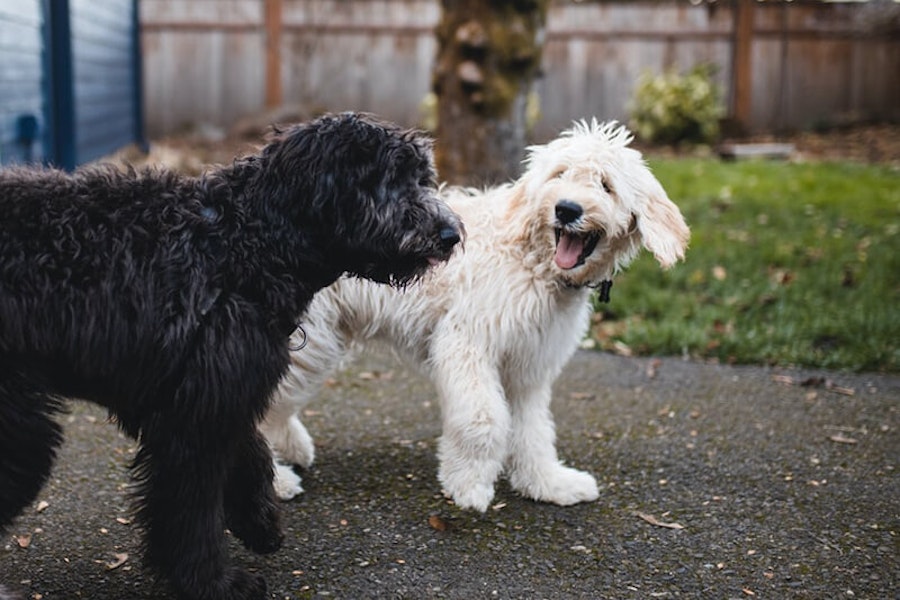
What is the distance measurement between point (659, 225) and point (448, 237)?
1.23 meters

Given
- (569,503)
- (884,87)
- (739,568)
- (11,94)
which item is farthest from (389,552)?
(884,87)

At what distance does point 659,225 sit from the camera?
393 cm

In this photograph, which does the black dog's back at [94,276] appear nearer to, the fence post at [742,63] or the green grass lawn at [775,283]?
the green grass lawn at [775,283]

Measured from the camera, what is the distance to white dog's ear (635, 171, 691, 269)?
387cm

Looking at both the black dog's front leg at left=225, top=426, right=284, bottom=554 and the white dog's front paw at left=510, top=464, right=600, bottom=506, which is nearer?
the black dog's front leg at left=225, top=426, right=284, bottom=554

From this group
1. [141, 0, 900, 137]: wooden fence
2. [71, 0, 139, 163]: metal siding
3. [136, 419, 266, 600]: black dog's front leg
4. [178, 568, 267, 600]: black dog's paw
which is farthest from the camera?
[141, 0, 900, 137]: wooden fence

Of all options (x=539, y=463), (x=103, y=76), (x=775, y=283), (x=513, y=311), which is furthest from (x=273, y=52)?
(x=539, y=463)

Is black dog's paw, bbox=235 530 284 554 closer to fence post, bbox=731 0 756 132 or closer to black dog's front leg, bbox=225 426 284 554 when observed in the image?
black dog's front leg, bbox=225 426 284 554

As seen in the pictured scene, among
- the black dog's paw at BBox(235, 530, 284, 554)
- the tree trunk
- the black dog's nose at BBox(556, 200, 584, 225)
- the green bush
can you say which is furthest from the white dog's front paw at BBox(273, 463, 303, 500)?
the green bush

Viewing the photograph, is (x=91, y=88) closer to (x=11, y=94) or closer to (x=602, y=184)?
(x=11, y=94)

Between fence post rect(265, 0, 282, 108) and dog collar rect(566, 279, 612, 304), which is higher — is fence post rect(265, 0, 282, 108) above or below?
above

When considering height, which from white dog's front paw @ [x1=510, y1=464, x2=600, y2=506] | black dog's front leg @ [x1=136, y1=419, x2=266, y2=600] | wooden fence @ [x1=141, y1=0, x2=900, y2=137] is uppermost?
wooden fence @ [x1=141, y1=0, x2=900, y2=137]

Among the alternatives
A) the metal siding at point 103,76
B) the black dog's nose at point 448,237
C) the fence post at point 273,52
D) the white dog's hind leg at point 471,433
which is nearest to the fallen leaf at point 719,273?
the white dog's hind leg at point 471,433

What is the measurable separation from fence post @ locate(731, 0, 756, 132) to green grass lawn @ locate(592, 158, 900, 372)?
545cm
